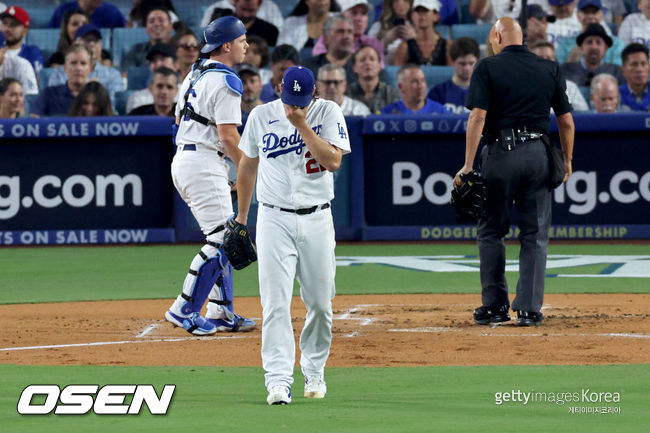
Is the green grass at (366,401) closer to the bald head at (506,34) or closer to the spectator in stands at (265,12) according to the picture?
the bald head at (506,34)

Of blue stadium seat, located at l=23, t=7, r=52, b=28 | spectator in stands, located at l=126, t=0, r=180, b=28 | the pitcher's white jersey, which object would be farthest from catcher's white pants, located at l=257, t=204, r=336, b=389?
blue stadium seat, located at l=23, t=7, r=52, b=28

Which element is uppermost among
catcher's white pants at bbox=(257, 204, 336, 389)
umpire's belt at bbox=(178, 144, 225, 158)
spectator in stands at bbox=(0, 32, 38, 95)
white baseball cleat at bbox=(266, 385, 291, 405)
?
spectator in stands at bbox=(0, 32, 38, 95)

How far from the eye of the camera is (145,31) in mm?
17422

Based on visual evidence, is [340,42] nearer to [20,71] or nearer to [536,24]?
[536,24]

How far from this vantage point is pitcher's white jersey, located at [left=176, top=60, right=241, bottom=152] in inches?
320

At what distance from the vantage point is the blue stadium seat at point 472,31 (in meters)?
17.2

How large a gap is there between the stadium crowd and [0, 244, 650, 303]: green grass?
5.62 feet

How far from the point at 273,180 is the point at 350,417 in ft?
4.18

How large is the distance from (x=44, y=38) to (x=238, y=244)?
12153 mm

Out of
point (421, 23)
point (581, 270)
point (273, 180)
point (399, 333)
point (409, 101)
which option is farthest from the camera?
point (421, 23)

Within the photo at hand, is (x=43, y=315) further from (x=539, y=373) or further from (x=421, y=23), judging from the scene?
(x=421, y=23)

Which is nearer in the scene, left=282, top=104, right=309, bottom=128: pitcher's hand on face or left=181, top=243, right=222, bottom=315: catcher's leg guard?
left=282, top=104, right=309, bottom=128: pitcher's hand on face

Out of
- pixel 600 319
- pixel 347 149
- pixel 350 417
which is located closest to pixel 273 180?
pixel 347 149

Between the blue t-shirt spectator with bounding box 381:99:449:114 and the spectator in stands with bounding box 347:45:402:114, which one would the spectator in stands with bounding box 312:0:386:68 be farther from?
the blue t-shirt spectator with bounding box 381:99:449:114
